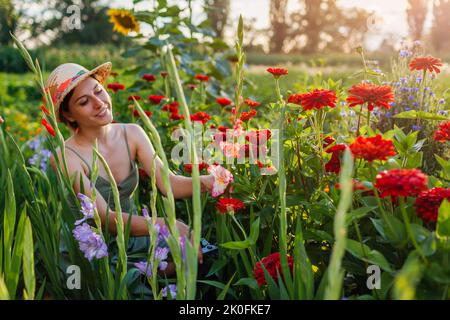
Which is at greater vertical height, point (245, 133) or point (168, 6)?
point (168, 6)

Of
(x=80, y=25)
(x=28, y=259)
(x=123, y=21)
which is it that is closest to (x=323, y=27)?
(x=80, y=25)

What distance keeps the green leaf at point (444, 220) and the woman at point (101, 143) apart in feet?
2.57

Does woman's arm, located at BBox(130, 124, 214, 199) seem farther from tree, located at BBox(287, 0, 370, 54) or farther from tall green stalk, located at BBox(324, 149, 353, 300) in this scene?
tree, located at BBox(287, 0, 370, 54)

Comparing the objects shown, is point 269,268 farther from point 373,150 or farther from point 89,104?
point 89,104

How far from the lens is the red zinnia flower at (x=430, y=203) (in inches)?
44.1

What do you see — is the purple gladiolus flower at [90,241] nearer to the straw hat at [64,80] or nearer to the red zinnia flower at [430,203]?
the straw hat at [64,80]

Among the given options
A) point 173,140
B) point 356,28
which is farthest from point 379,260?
point 356,28

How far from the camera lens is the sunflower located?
12.4 feet

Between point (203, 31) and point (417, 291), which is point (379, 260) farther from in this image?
point (203, 31)

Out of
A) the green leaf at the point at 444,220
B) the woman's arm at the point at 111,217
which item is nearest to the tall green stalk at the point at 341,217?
the green leaf at the point at 444,220

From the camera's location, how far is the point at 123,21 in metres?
3.82

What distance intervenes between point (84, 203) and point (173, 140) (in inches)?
42.1

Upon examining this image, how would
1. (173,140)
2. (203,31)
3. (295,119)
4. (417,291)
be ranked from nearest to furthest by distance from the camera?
(417,291)
(295,119)
(173,140)
(203,31)
